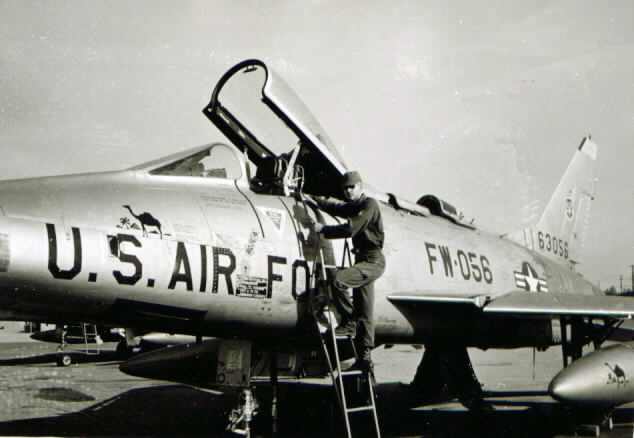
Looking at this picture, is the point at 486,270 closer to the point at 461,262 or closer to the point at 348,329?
the point at 461,262

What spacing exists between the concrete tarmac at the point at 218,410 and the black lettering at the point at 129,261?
142 inches

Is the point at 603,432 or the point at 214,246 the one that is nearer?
the point at 214,246

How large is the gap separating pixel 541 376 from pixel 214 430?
34.9 ft

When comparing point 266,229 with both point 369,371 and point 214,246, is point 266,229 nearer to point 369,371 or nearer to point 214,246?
point 214,246

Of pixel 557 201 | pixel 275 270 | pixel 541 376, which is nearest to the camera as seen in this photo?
pixel 275 270

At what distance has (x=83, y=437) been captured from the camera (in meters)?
6.93

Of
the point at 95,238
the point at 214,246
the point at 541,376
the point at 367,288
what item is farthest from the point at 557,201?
the point at 95,238

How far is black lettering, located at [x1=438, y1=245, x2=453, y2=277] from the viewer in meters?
7.38

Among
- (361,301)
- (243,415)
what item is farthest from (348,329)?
(243,415)

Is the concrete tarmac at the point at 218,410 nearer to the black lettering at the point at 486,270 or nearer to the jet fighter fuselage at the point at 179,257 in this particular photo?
the black lettering at the point at 486,270

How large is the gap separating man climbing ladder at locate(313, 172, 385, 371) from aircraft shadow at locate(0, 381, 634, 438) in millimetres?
2621

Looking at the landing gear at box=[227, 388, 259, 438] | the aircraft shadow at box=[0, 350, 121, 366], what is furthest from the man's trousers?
the aircraft shadow at box=[0, 350, 121, 366]

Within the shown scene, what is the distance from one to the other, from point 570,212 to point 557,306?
649cm

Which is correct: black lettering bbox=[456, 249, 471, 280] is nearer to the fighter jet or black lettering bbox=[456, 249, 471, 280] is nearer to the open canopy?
the fighter jet
